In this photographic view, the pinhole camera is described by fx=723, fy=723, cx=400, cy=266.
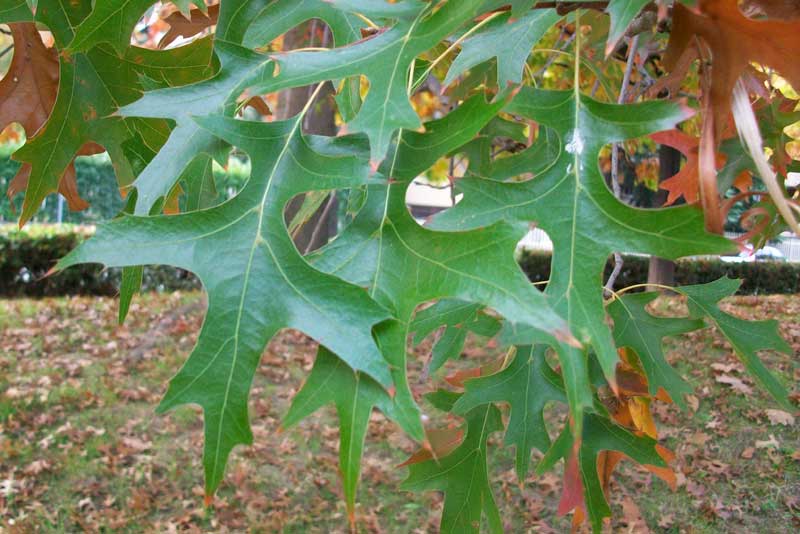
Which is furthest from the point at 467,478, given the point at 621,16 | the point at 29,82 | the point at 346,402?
the point at 29,82

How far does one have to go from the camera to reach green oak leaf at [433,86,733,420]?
917 millimetres

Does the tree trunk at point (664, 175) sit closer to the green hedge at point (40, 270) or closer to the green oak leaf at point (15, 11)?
the green oak leaf at point (15, 11)

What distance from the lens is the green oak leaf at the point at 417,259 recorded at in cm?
85

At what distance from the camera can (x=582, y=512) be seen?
155 cm

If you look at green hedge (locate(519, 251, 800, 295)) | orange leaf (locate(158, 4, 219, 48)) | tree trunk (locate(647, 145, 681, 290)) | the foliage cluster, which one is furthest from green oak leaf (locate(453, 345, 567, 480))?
green hedge (locate(519, 251, 800, 295))

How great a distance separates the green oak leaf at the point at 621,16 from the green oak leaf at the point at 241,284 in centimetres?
36

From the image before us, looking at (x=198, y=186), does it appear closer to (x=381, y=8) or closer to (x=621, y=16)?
(x=381, y=8)

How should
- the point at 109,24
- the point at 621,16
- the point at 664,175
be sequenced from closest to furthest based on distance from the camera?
the point at 621,16
the point at 109,24
the point at 664,175

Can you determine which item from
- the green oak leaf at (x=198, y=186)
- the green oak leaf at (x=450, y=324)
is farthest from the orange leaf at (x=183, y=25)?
the green oak leaf at (x=450, y=324)

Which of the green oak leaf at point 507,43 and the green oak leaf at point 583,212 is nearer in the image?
the green oak leaf at point 583,212

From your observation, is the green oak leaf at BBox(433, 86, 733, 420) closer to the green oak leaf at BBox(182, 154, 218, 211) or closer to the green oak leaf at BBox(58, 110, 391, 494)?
the green oak leaf at BBox(58, 110, 391, 494)

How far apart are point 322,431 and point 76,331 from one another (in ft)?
8.53

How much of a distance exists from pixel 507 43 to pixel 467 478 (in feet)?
3.16

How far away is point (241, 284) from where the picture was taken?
0.97 metres
